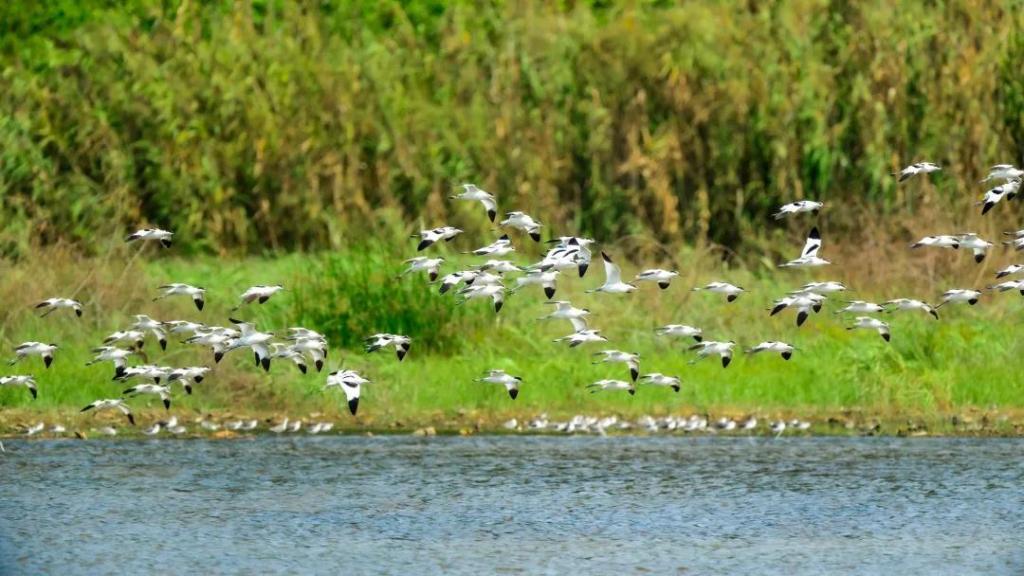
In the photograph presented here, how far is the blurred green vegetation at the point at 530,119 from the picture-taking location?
2109 cm

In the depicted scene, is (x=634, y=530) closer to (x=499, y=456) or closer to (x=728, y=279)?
(x=499, y=456)

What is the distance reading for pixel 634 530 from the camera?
1159cm

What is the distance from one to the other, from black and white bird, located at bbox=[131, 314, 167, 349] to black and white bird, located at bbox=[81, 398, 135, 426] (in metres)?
0.47

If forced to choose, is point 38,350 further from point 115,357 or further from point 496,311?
point 496,311

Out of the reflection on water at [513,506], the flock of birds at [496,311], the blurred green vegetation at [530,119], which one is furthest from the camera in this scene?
the blurred green vegetation at [530,119]

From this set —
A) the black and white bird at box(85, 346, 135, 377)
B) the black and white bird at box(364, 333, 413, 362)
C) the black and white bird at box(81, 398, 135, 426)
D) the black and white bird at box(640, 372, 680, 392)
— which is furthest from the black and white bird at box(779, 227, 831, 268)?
the black and white bird at box(81, 398, 135, 426)

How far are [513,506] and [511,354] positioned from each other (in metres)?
4.41

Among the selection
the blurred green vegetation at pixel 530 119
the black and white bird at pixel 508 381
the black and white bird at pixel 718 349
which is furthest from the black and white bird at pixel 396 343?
the blurred green vegetation at pixel 530 119

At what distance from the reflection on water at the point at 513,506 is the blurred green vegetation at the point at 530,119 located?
6.75 meters

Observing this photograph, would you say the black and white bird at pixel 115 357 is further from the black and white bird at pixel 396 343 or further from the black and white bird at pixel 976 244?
the black and white bird at pixel 976 244

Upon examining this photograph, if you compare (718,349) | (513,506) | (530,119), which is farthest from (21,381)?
(530,119)

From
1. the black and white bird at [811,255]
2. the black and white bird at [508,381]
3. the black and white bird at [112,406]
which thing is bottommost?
the black and white bird at [112,406]

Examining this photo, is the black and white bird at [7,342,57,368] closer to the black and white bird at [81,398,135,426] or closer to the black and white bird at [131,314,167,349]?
the black and white bird at [81,398,135,426]

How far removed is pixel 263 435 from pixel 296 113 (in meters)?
7.67
